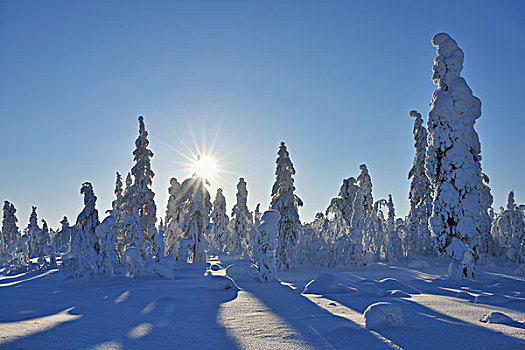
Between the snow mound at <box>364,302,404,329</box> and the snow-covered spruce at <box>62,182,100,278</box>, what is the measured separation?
14.4 metres

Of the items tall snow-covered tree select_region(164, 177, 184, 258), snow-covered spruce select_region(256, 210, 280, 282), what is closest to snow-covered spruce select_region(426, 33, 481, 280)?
snow-covered spruce select_region(256, 210, 280, 282)

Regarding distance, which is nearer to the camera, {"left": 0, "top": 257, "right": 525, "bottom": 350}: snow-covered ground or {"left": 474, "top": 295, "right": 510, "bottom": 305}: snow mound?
{"left": 0, "top": 257, "right": 525, "bottom": 350}: snow-covered ground

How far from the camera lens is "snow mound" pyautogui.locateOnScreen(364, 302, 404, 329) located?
6043mm

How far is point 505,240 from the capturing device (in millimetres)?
33750

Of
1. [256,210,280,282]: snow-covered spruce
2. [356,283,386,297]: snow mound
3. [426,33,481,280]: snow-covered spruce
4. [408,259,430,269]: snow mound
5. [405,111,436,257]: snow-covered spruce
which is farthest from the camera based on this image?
[405,111,436,257]: snow-covered spruce

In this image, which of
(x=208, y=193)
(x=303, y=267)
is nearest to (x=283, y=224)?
(x=303, y=267)

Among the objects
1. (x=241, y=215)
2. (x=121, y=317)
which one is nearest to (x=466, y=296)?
(x=121, y=317)

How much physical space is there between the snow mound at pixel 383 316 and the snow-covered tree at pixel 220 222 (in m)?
42.7

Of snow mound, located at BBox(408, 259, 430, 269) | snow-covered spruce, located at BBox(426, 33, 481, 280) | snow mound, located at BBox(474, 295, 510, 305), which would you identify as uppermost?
snow-covered spruce, located at BBox(426, 33, 481, 280)

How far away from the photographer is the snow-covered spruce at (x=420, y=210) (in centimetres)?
3078

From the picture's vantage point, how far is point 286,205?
26250 millimetres

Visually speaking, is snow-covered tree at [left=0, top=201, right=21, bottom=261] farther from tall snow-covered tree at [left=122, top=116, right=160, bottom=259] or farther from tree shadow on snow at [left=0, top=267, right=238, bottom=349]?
tree shadow on snow at [left=0, top=267, right=238, bottom=349]

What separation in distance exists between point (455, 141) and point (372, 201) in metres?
16.8

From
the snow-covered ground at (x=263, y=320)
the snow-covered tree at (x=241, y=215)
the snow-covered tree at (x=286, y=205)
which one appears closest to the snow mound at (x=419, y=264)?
Result: the snow-covered tree at (x=286, y=205)
